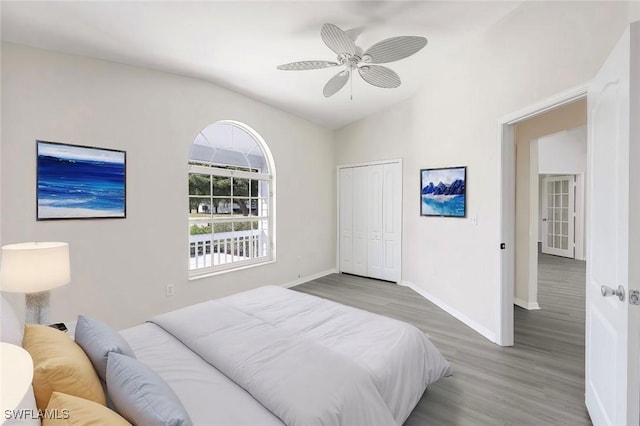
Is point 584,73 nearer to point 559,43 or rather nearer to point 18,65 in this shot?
point 559,43

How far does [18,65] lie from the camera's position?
2498 mm

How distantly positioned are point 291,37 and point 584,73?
225cm

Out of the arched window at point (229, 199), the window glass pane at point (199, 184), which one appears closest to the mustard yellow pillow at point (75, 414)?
the arched window at point (229, 199)

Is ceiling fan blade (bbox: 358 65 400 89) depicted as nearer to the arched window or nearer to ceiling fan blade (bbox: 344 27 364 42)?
ceiling fan blade (bbox: 344 27 364 42)

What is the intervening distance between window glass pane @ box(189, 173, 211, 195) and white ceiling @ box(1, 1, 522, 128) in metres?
1.16

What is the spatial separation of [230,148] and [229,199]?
2.29 ft

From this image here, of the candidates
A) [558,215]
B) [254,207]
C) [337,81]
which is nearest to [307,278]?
[254,207]

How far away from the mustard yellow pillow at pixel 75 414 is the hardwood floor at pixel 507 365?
1631 millimetres

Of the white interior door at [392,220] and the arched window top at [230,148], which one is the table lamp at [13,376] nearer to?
the arched window top at [230,148]

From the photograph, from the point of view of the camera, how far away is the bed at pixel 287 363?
1263 mm

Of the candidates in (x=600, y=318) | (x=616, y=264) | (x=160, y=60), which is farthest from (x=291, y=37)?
(x=600, y=318)

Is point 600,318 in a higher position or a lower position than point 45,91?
lower

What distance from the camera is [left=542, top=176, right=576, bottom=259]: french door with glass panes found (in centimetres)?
739

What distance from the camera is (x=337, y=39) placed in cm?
228
